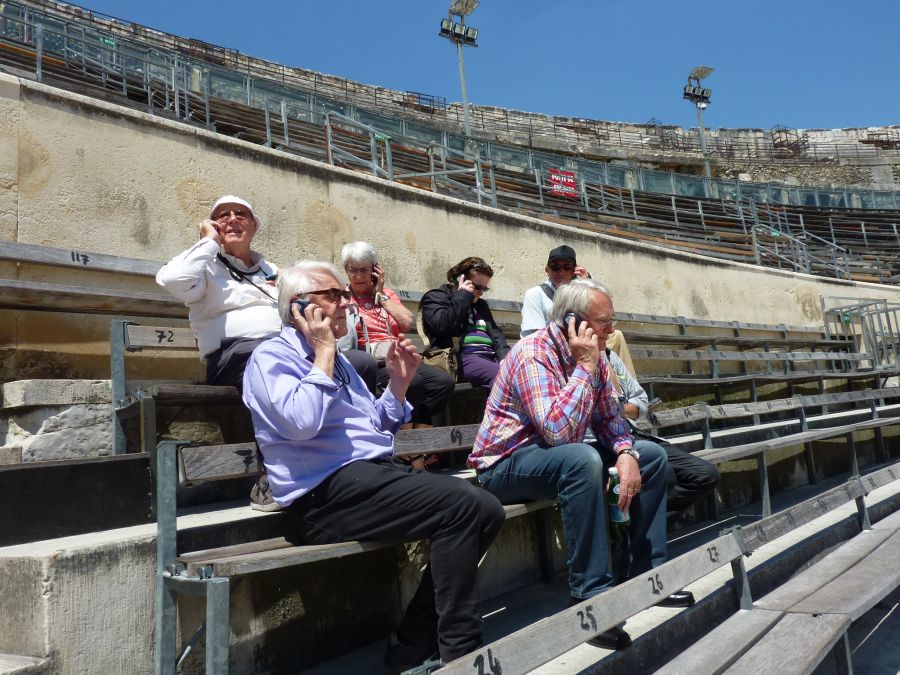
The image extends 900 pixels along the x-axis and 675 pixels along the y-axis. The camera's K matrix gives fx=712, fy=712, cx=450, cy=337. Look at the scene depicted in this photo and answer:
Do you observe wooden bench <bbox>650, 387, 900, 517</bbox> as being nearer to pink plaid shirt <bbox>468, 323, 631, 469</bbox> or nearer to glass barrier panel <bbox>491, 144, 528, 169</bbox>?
pink plaid shirt <bbox>468, 323, 631, 469</bbox>

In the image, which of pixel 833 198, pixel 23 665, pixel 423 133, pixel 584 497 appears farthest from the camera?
pixel 833 198

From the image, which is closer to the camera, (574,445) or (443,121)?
(574,445)

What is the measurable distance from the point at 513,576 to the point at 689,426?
327 centimetres

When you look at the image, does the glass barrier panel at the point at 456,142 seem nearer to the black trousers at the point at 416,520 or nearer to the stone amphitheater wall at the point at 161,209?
the stone amphitheater wall at the point at 161,209

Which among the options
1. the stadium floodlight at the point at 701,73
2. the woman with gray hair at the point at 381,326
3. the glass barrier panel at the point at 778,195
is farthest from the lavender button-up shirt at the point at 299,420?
the stadium floodlight at the point at 701,73

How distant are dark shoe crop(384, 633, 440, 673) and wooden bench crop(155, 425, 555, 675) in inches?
14.2

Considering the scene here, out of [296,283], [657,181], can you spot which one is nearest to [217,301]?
[296,283]

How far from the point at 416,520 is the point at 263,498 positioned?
1.73 ft

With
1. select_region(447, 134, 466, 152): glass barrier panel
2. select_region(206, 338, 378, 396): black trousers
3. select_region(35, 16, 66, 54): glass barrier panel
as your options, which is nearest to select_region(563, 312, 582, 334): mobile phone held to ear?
select_region(206, 338, 378, 396): black trousers

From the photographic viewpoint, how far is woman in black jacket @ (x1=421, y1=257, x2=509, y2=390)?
3.78 metres

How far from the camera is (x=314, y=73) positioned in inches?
982

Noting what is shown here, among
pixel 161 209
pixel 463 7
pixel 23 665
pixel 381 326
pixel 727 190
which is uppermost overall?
pixel 463 7

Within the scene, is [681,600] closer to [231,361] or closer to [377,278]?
[231,361]

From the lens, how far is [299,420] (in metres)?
1.82
